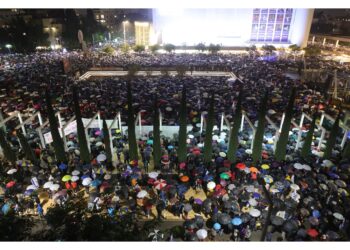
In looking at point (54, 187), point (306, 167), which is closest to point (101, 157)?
point (54, 187)

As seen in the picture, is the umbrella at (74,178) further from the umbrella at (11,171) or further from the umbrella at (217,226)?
the umbrella at (217,226)

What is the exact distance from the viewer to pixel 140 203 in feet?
42.1

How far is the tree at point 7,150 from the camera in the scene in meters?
14.3

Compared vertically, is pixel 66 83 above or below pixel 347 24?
below

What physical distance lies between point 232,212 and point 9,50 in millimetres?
58624

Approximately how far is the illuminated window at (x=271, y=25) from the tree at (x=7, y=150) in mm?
58784

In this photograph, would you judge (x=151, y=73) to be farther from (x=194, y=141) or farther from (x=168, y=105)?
(x=194, y=141)

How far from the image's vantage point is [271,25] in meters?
61.1

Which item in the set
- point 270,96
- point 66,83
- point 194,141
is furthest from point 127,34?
point 194,141

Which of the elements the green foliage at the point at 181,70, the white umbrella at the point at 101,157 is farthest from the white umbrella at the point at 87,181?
the green foliage at the point at 181,70

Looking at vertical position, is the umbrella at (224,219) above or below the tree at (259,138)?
below

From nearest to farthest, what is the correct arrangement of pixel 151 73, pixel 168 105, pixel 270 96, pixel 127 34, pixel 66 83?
pixel 168 105, pixel 270 96, pixel 66 83, pixel 151 73, pixel 127 34

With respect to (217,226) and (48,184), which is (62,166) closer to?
(48,184)

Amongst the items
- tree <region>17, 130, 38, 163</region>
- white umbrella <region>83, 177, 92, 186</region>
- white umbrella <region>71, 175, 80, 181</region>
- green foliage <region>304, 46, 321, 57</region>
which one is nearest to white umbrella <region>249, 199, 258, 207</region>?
white umbrella <region>83, 177, 92, 186</region>
